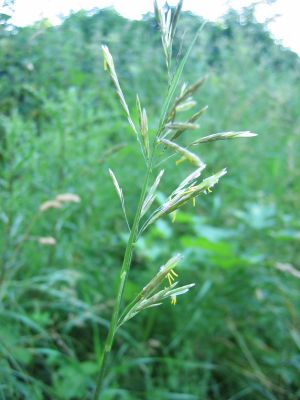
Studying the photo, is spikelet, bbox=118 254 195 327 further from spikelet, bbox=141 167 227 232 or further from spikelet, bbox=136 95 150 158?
spikelet, bbox=136 95 150 158

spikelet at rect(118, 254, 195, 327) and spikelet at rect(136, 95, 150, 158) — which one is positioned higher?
spikelet at rect(136, 95, 150, 158)

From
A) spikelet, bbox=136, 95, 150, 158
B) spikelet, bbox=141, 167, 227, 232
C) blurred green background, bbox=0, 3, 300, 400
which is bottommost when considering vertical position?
blurred green background, bbox=0, 3, 300, 400

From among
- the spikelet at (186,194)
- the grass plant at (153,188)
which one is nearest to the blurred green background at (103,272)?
the grass plant at (153,188)

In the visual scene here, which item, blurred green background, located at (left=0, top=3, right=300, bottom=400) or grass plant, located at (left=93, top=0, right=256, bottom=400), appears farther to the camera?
blurred green background, located at (left=0, top=3, right=300, bottom=400)

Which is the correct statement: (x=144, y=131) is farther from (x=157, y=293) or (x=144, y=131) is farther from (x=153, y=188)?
(x=157, y=293)

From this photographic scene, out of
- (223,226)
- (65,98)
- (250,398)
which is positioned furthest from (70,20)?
(250,398)

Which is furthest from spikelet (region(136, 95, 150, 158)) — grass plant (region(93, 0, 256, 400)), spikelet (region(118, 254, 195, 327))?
spikelet (region(118, 254, 195, 327))

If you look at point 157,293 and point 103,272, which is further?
point 103,272

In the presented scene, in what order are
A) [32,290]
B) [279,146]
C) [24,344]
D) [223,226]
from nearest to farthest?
[24,344] < [32,290] < [223,226] < [279,146]

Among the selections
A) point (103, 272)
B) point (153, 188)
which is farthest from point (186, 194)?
point (103, 272)

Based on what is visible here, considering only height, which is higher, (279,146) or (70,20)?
(70,20)

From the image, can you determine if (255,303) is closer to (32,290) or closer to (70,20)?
(32,290)
